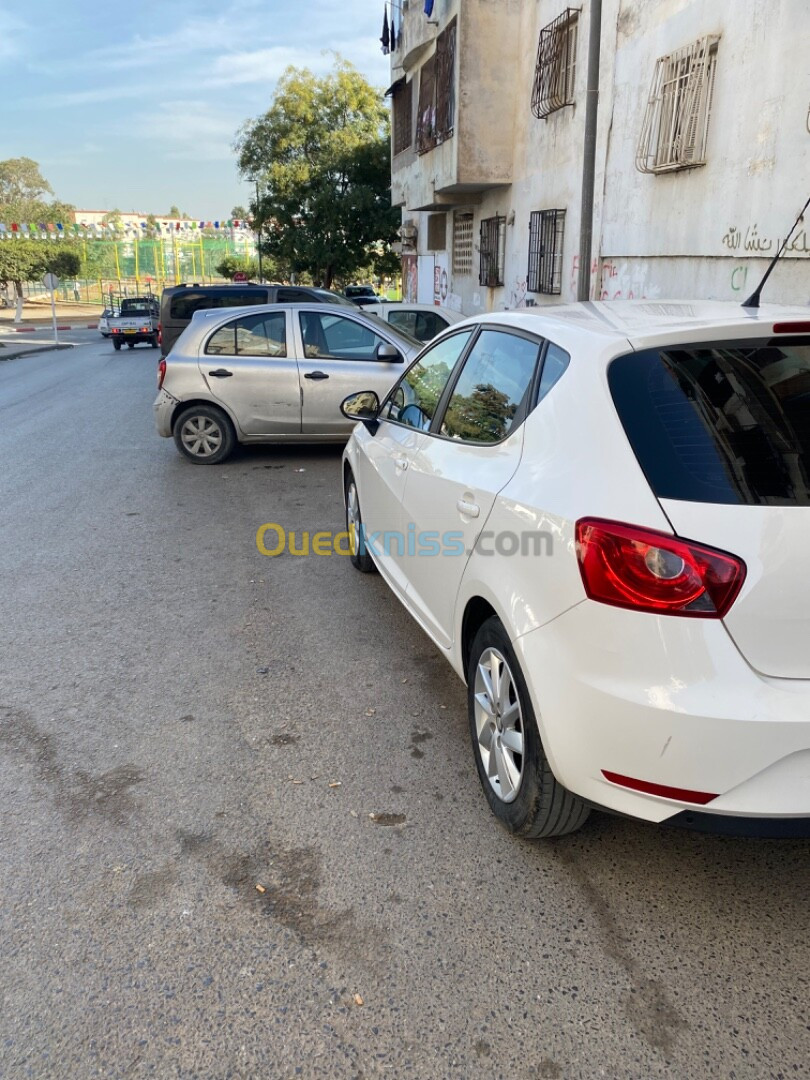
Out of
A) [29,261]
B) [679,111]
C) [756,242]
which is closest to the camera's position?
[756,242]

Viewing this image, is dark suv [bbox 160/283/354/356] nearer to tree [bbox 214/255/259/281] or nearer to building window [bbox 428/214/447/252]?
building window [bbox 428/214/447/252]

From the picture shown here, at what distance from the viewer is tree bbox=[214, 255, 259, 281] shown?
209 ft

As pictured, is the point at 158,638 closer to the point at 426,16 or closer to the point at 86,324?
the point at 426,16

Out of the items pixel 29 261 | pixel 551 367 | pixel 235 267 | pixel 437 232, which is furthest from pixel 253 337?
pixel 235 267

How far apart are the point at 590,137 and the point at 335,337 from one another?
4296 millimetres

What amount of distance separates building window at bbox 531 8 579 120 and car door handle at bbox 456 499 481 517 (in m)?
11.2

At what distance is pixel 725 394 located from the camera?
7.82ft

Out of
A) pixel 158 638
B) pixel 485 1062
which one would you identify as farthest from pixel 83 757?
pixel 485 1062

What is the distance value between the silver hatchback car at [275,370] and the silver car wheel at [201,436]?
2cm

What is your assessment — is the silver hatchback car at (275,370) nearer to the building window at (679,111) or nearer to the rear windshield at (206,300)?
the building window at (679,111)

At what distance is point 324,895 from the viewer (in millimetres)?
2648

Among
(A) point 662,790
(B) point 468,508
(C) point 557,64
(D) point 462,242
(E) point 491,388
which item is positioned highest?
(C) point 557,64

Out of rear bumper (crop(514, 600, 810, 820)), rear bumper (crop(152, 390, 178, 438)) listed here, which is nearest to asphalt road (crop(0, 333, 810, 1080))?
rear bumper (crop(514, 600, 810, 820))

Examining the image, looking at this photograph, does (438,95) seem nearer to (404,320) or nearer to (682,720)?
(404,320)
